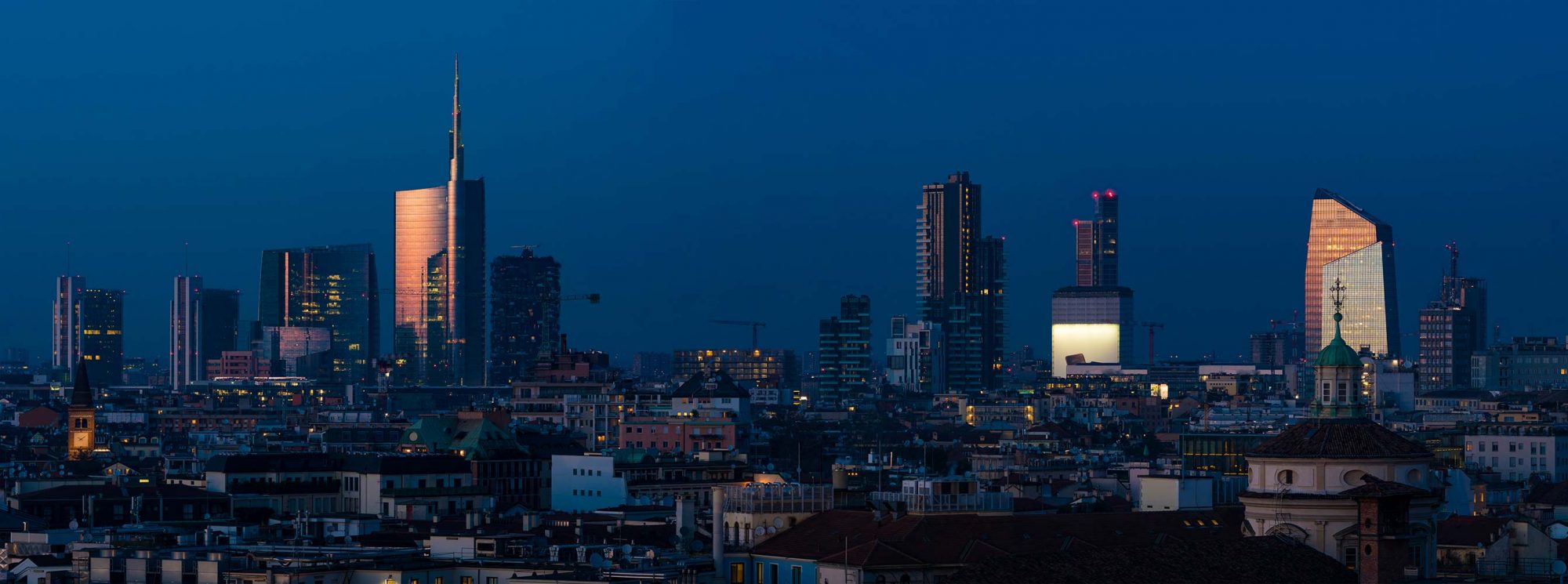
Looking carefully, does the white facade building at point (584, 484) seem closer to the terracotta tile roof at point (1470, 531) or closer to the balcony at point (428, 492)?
the balcony at point (428, 492)

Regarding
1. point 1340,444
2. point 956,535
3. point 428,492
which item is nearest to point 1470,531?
point 1340,444

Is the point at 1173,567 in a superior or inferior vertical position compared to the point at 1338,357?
inferior

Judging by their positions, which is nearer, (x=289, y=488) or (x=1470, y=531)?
(x=1470, y=531)

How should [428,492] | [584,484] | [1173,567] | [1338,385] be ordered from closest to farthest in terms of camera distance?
[1173,567] → [1338,385] → [428,492] → [584,484]

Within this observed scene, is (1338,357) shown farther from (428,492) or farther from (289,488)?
(289,488)

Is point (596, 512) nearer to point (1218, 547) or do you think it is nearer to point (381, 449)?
point (1218, 547)

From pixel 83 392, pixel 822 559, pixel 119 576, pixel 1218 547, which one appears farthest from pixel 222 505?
pixel 83 392

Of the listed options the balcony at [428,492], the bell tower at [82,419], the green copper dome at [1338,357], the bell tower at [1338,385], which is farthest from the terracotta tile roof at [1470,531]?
the bell tower at [82,419]
